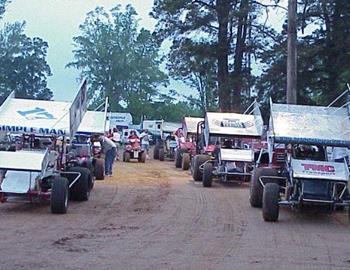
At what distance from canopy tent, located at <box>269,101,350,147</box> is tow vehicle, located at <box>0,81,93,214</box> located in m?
4.73

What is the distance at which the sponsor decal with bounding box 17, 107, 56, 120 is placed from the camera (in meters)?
17.5

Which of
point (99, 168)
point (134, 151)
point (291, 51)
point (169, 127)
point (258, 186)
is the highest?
point (291, 51)

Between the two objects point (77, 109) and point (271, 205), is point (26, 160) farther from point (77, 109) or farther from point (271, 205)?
point (271, 205)

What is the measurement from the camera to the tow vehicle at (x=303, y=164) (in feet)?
50.8

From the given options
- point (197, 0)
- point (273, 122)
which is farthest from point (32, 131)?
point (197, 0)

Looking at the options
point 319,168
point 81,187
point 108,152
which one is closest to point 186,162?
point 108,152

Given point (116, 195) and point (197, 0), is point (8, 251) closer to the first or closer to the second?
point (116, 195)

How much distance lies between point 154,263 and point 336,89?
26886 millimetres

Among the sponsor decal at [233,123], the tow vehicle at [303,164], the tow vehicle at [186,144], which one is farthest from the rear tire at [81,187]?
the tow vehicle at [186,144]

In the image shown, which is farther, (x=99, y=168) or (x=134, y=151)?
(x=134, y=151)

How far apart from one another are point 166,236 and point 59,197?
11.1 ft

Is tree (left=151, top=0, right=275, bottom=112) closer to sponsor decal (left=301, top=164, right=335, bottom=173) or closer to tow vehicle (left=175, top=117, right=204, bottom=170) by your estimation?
tow vehicle (left=175, top=117, right=204, bottom=170)

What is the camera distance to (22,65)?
8006 cm

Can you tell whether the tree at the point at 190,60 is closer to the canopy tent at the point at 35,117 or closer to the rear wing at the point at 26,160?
the canopy tent at the point at 35,117
